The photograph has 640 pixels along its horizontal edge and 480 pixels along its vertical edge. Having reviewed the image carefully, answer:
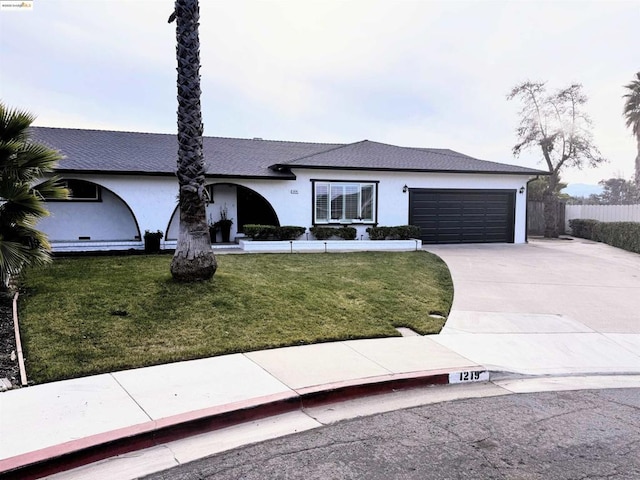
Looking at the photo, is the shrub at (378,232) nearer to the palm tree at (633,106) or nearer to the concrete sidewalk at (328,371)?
the concrete sidewalk at (328,371)

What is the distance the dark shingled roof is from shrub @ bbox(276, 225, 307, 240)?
6.45 feet

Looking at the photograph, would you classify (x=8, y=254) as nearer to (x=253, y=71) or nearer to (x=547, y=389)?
(x=547, y=389)

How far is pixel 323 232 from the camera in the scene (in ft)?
56.0

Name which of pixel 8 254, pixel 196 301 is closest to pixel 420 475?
pixel 196 301

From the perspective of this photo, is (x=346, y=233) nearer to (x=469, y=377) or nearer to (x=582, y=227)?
(x=469, y=377)

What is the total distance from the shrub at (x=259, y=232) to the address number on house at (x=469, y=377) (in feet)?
36.2

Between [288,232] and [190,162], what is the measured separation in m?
7.58

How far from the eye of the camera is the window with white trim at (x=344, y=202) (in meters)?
17.7

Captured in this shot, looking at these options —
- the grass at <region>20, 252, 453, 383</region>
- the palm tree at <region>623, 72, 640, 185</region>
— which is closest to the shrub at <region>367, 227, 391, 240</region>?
the grass at <region>20, 252, 453, 383</region>

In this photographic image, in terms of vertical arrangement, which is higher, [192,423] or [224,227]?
[224,227]

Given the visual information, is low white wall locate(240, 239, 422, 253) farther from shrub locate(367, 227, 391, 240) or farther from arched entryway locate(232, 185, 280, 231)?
arched entryway locate(232, 185, 280, 231)

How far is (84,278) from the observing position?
9672mm

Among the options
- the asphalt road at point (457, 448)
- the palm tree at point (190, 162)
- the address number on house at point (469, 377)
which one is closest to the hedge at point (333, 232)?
the palm tree at point (190, 162)

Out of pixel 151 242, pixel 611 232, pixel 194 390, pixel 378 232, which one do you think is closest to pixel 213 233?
pixel 151 242
